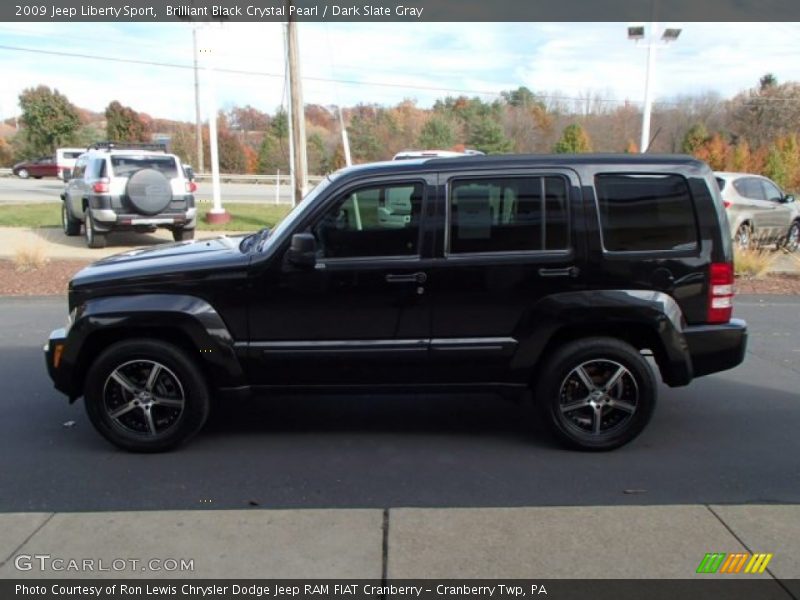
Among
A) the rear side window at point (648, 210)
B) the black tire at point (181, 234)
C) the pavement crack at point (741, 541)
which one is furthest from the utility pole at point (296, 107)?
the pavement crack at point (741, 541)

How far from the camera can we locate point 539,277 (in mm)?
4297

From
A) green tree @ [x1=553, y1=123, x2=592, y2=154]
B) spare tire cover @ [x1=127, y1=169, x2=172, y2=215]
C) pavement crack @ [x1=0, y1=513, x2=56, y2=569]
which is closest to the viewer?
pavement crack @ [x1=0, y1=513, x2=56, y2=569]

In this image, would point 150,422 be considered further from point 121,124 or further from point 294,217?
point 121,124

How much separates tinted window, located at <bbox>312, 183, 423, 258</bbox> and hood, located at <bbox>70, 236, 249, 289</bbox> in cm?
57

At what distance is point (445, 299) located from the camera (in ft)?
14.2

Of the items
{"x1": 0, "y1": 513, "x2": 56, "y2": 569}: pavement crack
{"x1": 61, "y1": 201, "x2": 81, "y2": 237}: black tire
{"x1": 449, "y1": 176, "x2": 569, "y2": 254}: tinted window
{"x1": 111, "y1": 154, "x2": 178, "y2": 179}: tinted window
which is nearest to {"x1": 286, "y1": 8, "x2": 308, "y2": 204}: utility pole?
{"x1": 111, "y1": 154, "x2": 178, "y2": 179}: tinted window

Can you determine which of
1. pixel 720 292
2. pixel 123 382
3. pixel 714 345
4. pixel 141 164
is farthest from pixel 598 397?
pixel 141 164

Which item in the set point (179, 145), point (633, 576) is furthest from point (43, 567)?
point (179, 145)

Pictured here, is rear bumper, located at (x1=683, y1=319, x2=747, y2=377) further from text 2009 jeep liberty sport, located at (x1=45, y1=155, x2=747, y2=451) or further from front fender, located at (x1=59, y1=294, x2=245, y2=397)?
front fender, located at (x1=59, y1=294, x2=245, y2=397)

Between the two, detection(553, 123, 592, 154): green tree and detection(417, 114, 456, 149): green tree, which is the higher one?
detection(417, 114, 456, 149): green tree

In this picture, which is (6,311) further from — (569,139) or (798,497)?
(569,139)

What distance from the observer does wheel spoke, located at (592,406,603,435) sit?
4.41m

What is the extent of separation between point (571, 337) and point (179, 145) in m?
58.4

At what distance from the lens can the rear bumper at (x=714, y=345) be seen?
4414mm
